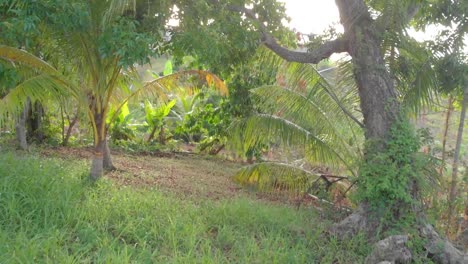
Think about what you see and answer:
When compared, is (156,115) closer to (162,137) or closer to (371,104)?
(162,137)

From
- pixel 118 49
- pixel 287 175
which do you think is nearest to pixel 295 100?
pixel 287 175

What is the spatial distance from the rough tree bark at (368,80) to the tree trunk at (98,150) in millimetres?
2688

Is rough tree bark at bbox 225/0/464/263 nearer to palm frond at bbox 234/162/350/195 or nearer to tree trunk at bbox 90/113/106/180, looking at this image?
palm frond at bbox 234/162/350/195

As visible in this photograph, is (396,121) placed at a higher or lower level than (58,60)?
lower

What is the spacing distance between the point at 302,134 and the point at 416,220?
2.36 m

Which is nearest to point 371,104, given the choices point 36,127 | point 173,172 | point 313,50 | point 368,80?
point 368,80

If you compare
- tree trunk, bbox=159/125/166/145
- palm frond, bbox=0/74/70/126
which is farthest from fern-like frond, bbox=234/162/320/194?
tree trunk, bbox=159/125/166/145

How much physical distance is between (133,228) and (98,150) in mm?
2536

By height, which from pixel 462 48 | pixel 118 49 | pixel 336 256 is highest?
pixel 462 48

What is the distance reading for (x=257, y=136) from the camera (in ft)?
28.0

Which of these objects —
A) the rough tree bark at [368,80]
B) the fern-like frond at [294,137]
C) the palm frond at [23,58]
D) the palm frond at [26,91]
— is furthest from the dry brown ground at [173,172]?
the rough tree bark at [368,80]

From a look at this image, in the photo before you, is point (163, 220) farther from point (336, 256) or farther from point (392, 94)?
point (392, 94)

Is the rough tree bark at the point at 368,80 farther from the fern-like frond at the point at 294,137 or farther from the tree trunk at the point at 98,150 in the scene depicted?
the tree trunk at the point at 98,150

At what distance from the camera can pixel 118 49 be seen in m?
5.04
